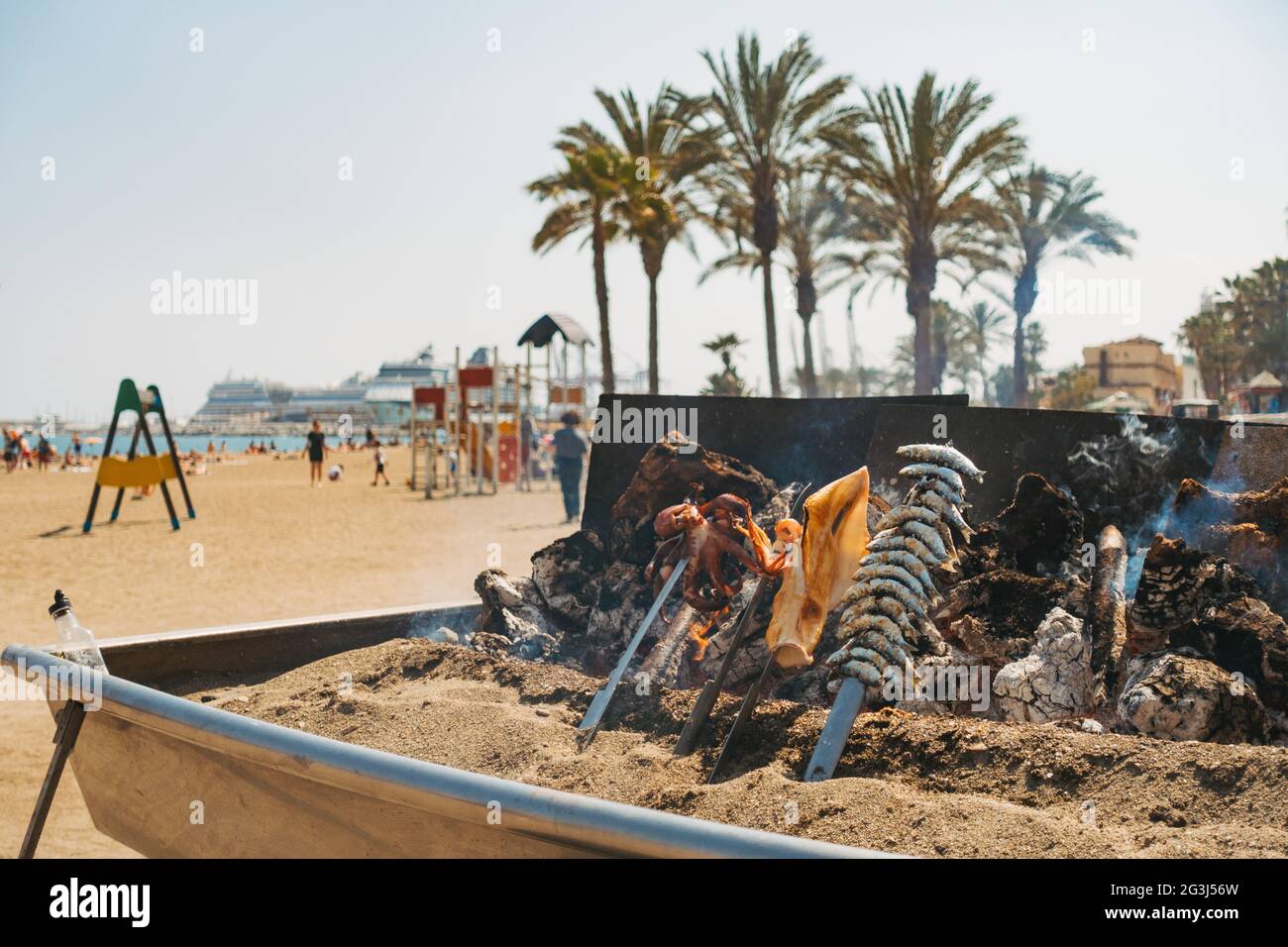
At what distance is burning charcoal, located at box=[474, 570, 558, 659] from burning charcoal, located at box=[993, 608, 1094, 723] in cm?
191

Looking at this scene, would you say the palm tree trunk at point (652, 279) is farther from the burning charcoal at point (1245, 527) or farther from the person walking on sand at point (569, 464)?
the burning charcoal at point (1245, 527)

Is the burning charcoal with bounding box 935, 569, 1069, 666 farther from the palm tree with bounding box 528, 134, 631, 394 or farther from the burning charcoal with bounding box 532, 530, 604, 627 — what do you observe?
the palm tree with bounding box 528, 134, 631, 394

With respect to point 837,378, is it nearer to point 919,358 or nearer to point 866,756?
point 919,358

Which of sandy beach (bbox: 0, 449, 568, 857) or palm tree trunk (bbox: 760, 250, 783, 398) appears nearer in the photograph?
sandy beach (bbox: 0, 449, 568, 857)

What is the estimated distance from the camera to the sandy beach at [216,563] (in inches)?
223

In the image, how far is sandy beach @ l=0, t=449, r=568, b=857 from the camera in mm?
5656

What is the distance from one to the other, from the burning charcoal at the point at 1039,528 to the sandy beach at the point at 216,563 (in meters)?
3.29

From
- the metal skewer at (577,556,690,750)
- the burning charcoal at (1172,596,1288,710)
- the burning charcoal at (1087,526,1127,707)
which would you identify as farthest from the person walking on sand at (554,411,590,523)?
the burning charcoal at (1172,596,1288,710)

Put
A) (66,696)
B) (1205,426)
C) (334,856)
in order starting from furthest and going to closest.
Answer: (1205,426) < (66,696) < (334,856)

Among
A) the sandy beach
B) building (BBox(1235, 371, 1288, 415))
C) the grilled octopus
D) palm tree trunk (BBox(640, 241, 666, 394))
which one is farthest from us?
building (BBox(1235, 371, 1288, 415))

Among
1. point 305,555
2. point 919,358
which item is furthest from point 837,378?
point 305,555

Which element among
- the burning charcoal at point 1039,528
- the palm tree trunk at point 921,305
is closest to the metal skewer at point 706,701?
the burning charcoal at point 1039,528

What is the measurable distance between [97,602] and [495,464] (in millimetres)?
16644

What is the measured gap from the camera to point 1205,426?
3623mm
